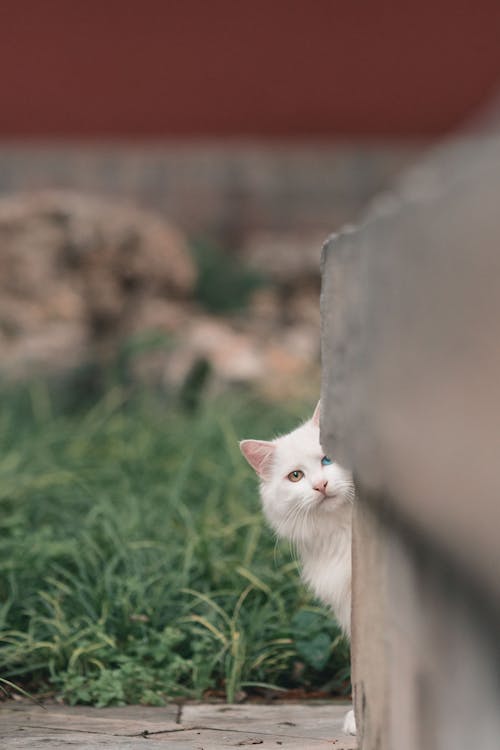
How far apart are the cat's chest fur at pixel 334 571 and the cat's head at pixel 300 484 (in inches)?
1.0

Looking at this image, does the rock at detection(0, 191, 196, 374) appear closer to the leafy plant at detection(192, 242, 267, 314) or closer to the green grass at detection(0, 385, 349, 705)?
the leafy plant at detection(192, 242, 267, 314)

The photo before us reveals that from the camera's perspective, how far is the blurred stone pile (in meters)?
5.07

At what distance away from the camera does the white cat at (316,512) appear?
187 cm

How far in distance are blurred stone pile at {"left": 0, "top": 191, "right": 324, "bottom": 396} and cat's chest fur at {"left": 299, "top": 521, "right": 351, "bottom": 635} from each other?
3.00m

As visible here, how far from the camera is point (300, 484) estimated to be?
6.28 ft

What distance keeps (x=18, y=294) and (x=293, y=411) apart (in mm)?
2174

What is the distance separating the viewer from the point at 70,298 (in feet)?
18.9

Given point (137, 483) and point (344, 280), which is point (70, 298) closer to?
point (137, 483)

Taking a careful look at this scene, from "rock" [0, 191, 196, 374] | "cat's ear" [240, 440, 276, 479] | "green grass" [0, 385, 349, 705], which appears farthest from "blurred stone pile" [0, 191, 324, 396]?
"cat's ear" [240, 440, 276, 479]

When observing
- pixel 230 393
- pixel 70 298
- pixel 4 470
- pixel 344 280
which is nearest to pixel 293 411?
pixel 230 393

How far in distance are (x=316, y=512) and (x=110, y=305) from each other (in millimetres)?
→ 4258

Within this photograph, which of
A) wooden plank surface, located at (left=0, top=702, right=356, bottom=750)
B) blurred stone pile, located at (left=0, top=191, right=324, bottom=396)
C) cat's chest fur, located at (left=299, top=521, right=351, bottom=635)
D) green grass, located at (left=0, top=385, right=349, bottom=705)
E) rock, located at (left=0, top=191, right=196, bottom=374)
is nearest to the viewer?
wooden plank surface, located at (left=0, top=702, right=356, bottom=750)

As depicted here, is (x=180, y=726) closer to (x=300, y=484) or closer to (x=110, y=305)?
(x=300, y=484)

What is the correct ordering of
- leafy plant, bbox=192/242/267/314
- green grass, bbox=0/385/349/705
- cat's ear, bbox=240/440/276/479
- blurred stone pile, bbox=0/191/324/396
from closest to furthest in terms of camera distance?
1. cat's ear, bbox=240/440/276/479
2. green grass, bbox=0/385/349/705
3. blurred stone pile, bbox=0/191/324/396
4. leafy plant, bbox=192/242/267/314
